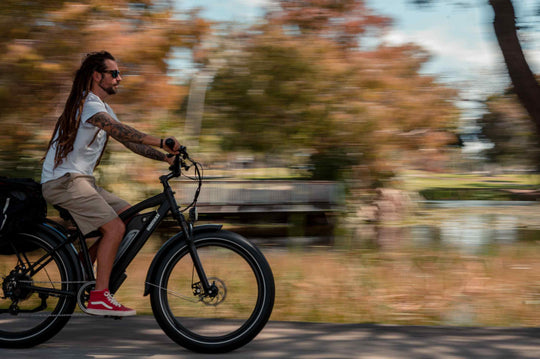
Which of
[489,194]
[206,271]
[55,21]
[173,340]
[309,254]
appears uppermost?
[55,21]

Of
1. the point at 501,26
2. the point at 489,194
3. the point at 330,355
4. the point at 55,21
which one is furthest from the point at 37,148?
the point at 489,194

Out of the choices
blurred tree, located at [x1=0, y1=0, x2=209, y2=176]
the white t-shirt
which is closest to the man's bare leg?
the white t-shirt

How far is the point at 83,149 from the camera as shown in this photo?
3791 millimetres

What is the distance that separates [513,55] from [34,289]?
6.71 m

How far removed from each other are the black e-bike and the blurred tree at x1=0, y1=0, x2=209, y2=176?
3648 mm

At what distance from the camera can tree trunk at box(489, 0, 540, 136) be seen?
26.4 feet

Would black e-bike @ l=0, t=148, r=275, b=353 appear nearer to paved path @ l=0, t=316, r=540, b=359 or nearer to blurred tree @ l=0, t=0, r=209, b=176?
paved path @ l=0, t=316, r=540, b=359

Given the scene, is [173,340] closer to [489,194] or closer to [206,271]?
[206,271]

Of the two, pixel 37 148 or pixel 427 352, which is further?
pixel 37 148

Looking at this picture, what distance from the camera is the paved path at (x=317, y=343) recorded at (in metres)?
3.67

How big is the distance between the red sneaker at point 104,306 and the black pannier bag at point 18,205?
62 centimetres

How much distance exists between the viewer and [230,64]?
891 centimetres

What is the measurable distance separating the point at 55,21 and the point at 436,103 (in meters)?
5.38

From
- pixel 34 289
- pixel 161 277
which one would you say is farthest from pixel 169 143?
pixel 34 289
